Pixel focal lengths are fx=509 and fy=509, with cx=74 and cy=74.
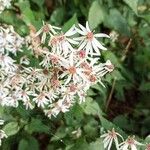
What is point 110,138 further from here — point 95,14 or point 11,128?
point 95,14

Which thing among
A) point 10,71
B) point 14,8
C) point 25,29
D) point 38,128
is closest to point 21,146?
point 38,128

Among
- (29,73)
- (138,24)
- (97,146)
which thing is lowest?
(97,146)

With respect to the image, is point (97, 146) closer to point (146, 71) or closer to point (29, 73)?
point (29, 73)

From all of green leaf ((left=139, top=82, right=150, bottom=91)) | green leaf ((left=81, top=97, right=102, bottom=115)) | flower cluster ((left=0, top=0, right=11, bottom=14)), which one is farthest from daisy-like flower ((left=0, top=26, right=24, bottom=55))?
green leaf ((left=139, top=82, right=150, bottom=91))

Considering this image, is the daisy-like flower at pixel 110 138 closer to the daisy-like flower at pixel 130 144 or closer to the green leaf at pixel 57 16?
the daisy-like flower at pixel 130 144

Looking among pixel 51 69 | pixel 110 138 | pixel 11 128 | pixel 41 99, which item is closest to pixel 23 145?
pixel 11 128

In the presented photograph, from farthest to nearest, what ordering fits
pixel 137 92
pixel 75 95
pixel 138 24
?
pixel 137 92
pixel 138 24
pixel 75 95
